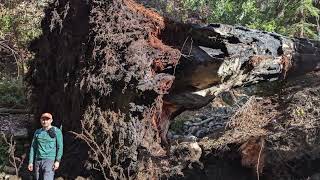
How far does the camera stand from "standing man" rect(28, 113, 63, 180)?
5.90 metres

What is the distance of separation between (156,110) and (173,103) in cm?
51

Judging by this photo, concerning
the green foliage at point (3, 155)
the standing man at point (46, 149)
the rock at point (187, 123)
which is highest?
the standing man at point (46, 149)

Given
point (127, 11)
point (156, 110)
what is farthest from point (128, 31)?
point (156, 110)

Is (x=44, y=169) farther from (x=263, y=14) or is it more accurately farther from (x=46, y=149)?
(x=263, y=14)

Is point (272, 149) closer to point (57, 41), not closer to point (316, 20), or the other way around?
point (57, 41)

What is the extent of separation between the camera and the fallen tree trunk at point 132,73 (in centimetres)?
711

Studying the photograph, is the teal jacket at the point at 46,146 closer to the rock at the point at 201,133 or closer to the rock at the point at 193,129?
the rock at the point at 201,133

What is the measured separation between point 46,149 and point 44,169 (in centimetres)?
29

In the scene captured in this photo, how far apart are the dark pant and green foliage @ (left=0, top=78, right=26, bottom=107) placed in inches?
212

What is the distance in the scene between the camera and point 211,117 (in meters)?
11.2

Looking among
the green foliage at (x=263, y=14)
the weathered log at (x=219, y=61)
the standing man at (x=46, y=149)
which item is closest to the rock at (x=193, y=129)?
the weathered log at (x=219, y=61)

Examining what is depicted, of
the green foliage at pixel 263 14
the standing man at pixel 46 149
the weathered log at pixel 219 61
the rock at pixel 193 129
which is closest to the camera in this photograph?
the standing man at pixel 46 149

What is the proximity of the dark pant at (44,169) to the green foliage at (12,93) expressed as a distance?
538 centimetres

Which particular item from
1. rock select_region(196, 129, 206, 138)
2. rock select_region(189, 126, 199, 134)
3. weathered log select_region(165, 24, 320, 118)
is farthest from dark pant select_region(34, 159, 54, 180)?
rock select_region(189, 126, 199, 134)
